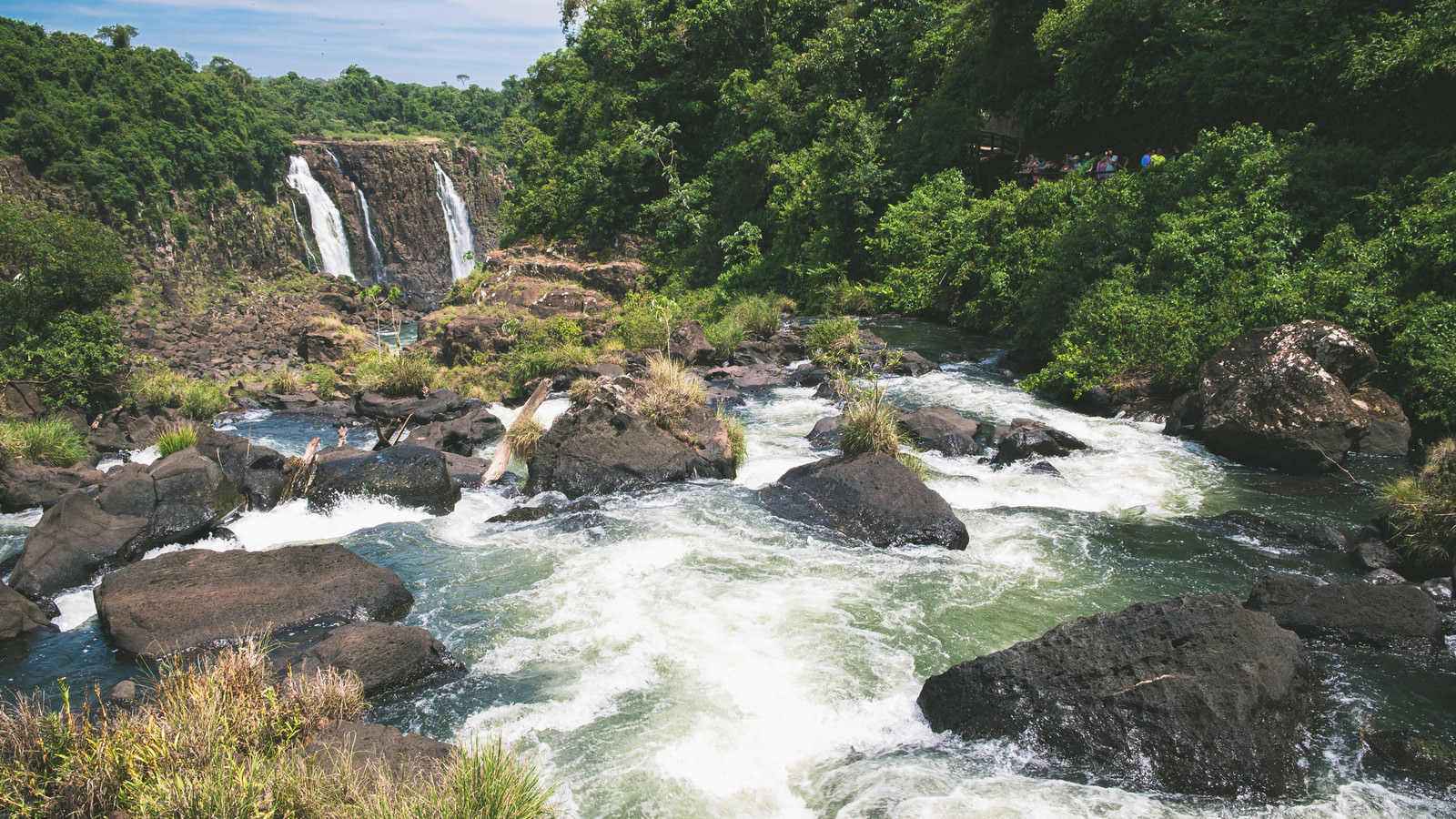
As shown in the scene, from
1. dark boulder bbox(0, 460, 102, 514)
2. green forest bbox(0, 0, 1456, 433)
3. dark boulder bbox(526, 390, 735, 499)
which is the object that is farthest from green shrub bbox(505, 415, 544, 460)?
green forest bbox(0, 0, 1456, 433)

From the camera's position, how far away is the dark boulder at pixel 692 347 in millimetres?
22562

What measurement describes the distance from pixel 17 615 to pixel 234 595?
232 cm

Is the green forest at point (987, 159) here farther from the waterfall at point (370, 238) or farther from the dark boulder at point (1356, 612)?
the waterfall at point (370, 238)

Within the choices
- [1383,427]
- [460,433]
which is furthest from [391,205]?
[1383,427]

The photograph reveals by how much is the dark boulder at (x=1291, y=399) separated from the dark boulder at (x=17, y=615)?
16341mm

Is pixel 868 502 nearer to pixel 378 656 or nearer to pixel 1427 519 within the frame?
pixel 1427 519

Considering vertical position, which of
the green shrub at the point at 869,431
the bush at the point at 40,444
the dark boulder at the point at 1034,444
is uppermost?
the green shrub at the point at 869,431

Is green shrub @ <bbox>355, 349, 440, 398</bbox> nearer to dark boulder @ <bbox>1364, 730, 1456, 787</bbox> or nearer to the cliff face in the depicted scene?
dark boulder @ <bbox>1364, 730, 1456, 787</bbox>

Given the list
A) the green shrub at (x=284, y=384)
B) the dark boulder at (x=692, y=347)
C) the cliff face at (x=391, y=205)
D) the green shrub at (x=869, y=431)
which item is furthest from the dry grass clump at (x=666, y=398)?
the cliff face at (x=391, y=205)

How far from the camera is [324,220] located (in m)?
63.4

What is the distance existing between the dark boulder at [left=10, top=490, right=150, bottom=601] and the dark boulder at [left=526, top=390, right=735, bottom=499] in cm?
536

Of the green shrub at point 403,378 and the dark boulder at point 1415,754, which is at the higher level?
the dark boulder at point 1415,754

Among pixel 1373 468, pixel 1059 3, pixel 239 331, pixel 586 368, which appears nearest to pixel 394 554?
pixel 586 368

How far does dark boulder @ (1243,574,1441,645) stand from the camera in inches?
285
